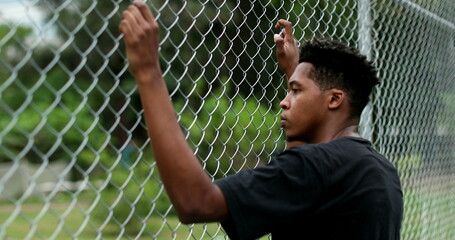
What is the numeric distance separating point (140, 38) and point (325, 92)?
0.80 m

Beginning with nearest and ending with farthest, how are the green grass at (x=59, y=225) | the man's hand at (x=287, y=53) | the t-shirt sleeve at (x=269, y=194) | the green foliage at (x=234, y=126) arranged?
the green grass at (x=59, y=225)
the t-shirt sleeve at (x=269, y=194)
the green foliage at (x=234, y=126)
the man's hand at (x=287, y=53)

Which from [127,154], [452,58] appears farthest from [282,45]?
[452,58]

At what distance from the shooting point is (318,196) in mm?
1908

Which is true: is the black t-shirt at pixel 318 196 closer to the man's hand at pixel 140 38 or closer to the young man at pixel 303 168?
the young man at pixel 303 168

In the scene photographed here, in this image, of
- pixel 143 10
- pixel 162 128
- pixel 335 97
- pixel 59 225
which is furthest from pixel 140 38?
pixel 335 97

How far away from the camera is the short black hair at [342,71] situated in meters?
2.25

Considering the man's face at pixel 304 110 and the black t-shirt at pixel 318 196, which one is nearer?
the black t-shirt at pixel 318 196

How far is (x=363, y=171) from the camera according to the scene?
6.60ft

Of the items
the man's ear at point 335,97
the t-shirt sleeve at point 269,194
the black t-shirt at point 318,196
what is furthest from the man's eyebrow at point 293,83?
the t-shirt sleeve at point 269,194

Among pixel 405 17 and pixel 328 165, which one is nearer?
pixel 328 165

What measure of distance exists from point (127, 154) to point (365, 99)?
3.58 ft

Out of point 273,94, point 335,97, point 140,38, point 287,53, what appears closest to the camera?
point 140,38

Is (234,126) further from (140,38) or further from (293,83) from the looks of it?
(140,38)

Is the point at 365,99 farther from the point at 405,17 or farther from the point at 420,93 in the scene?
the point at 420,93
